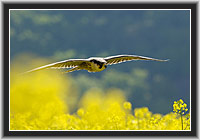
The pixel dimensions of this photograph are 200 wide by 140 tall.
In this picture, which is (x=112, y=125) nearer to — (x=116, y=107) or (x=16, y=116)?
(x=116, y=107)

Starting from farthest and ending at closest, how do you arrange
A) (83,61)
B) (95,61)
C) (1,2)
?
1. (1,2)
2. (83,61)
3. (95,61)

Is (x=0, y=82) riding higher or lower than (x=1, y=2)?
lower

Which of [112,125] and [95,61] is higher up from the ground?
[95,61]

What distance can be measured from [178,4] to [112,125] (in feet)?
3.21

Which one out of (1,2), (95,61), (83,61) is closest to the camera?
(95,61)

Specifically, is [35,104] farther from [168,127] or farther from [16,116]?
[168,127]

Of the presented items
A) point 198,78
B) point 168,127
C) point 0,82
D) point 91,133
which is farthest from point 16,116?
point 198,78

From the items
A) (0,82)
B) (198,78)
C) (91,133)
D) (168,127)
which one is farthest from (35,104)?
(198,78)

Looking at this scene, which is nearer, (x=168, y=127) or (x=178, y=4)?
(x=168, y=127)

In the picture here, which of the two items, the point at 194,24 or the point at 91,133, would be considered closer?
the point at 91,133

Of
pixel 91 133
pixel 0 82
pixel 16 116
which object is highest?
pixel 0 82

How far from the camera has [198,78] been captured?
5.52 ft

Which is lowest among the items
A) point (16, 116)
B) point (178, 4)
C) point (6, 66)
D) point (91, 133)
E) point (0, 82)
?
point (91, 133)

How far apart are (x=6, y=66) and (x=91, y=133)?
0.75m
